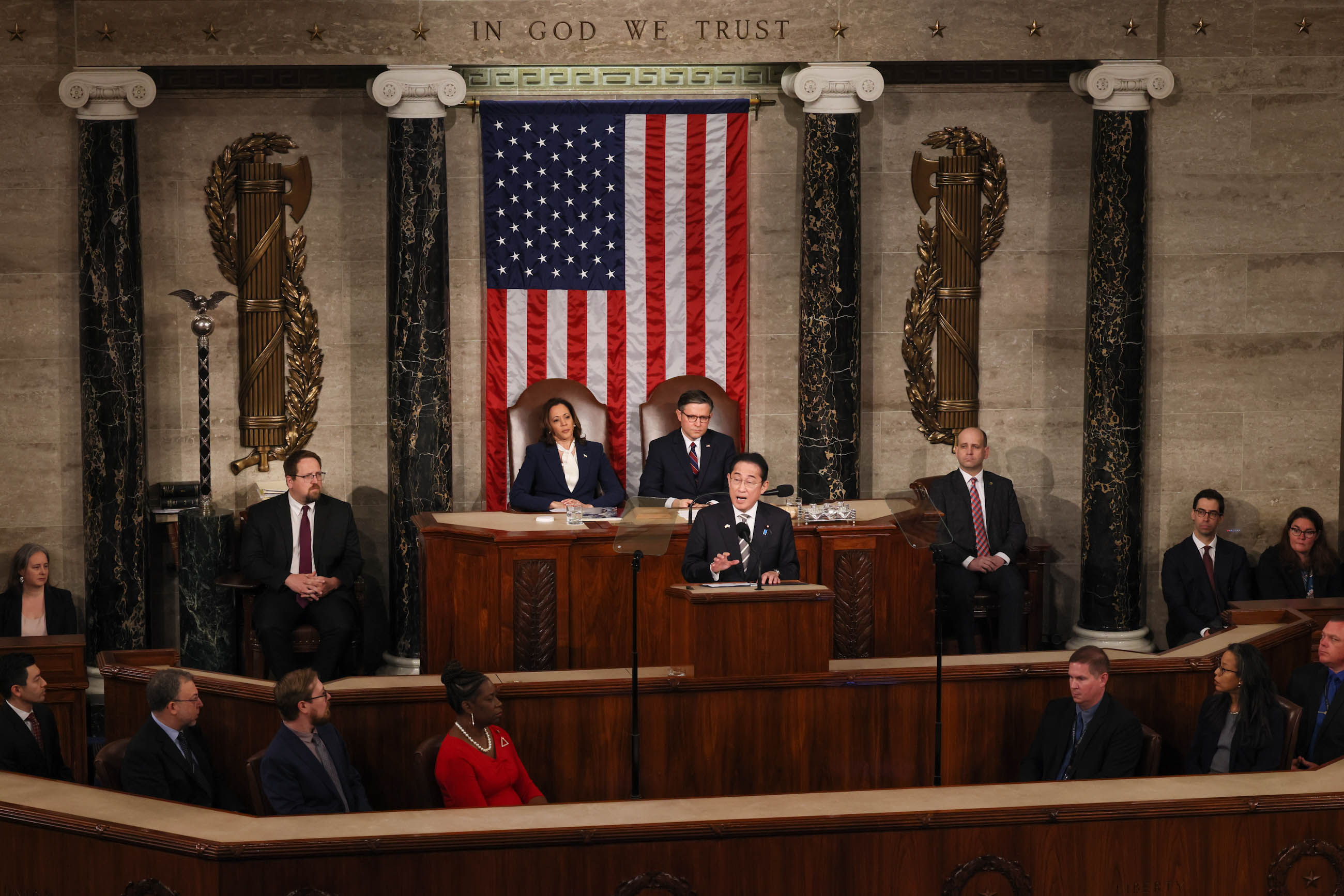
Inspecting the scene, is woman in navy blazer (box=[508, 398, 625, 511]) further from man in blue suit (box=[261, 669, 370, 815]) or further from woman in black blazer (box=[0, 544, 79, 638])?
man in blue suit (box=[261, 669, 370, 815])

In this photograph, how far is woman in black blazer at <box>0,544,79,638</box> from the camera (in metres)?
9.29

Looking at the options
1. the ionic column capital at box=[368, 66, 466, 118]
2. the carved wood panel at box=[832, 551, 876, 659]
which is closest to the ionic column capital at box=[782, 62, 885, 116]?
the ionic column capital at box=[368, 66, 466, 118]

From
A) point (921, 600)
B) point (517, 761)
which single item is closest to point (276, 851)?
point (517, 761)

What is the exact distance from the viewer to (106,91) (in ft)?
31.9

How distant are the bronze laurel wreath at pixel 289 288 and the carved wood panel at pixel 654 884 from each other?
6.19 meters

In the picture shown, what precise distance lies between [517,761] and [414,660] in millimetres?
3926

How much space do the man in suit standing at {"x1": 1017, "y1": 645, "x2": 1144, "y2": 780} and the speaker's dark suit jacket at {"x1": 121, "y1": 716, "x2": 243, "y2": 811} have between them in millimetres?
3664

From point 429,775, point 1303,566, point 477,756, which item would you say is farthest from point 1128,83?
point 429,775

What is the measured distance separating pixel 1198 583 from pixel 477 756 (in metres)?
5.43

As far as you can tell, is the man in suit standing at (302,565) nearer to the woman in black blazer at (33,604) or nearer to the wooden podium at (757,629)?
the woman in black blazer at (33,604)

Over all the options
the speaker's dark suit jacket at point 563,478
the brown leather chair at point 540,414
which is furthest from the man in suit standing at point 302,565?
the brown leather chair at point 540,414

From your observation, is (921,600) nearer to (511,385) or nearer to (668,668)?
(668,668)

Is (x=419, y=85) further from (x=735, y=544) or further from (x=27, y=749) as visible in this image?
(x=27, y=749)

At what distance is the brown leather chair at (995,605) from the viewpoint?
9.45 m
